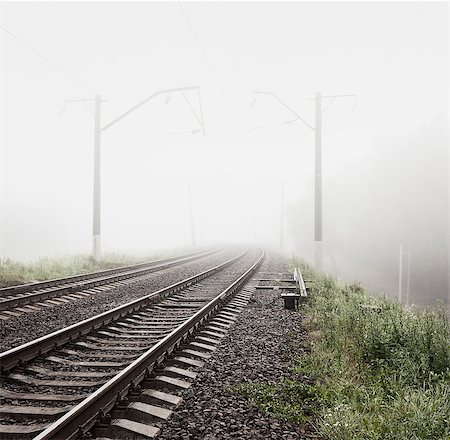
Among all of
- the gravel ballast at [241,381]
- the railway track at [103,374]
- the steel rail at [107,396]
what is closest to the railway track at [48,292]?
the railway track at [103,374]

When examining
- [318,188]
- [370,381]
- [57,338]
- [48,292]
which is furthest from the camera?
[318,188]

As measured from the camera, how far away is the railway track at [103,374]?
12.1 feet

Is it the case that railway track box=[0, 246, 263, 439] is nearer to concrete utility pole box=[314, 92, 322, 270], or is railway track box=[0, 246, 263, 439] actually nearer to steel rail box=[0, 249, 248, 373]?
steel rail box=[0, 249, 248, 373]

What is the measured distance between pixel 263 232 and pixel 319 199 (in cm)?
12466

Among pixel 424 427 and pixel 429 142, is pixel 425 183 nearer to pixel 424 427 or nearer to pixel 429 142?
pixel 429 142

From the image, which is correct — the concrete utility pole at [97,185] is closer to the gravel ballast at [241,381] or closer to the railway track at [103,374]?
the railway track at [103,374]

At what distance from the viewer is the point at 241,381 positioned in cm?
499

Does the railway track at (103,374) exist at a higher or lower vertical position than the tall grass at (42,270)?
lower

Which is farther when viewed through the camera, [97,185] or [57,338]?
[97,185]

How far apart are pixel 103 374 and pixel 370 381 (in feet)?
9.64

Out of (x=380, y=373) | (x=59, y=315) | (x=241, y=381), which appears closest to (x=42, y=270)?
(x=59, y=315)

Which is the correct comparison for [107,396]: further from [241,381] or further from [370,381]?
[370,381]

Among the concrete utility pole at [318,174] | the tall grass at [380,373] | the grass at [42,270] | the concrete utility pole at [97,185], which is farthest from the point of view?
the concrete utility pole at [97,185]

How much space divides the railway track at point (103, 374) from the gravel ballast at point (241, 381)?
0.62 ft
